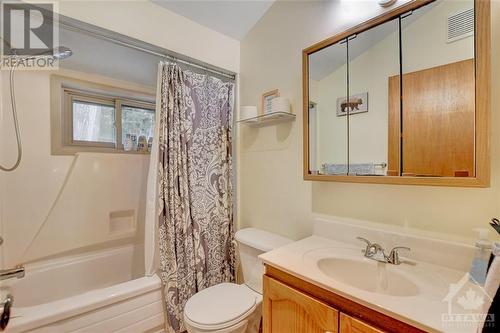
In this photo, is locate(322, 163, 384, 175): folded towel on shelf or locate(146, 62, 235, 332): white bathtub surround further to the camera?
locate(146, 62, 235, 332): white bathtub surround

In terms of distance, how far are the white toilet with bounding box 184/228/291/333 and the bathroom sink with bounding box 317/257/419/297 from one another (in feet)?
1.39

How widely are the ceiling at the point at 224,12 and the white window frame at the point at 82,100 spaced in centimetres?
96

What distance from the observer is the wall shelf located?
1.59m

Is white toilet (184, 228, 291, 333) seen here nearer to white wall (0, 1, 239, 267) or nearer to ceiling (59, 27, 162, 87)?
white wall (0, 1, 239, 267)

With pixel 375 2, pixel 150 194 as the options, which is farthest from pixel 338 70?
pixel 150 194

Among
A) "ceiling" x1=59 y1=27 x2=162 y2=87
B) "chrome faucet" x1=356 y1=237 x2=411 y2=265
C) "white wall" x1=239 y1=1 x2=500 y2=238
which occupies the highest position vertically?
"ceiling" x1=59 y1=27 x2=162 y2=87

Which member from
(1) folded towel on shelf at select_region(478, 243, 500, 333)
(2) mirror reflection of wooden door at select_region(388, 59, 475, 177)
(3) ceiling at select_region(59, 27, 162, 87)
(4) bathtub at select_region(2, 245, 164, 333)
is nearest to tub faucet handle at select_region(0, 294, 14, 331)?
(4) bathtub at select_region(2, 245, 164, 333)

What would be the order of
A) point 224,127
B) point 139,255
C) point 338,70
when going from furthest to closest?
point 139,255
point 224,127
point 338,70

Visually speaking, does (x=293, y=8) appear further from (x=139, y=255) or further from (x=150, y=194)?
(x=139, y=255)

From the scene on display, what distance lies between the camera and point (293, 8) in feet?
5.24

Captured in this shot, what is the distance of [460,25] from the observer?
92 cm

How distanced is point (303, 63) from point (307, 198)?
2.89 ft

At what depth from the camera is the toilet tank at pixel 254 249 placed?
1509 millimetres

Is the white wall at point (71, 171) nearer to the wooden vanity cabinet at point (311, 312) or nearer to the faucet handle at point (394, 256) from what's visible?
the wooden vanity cabinet at point (311, 312)
